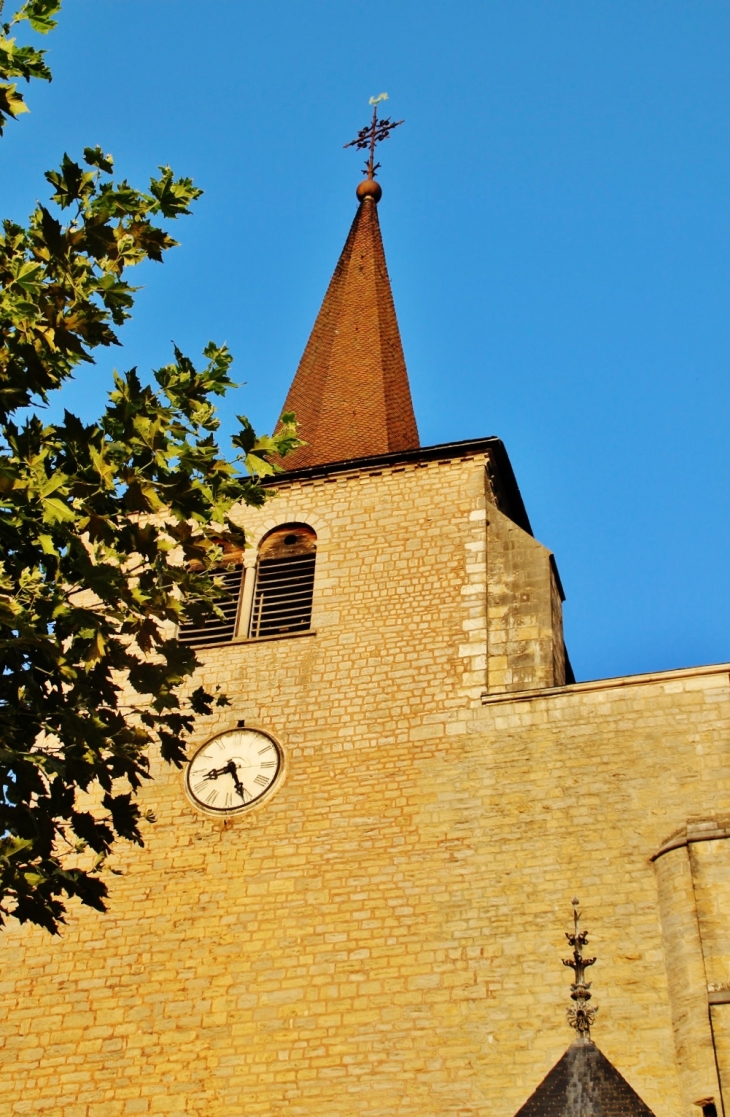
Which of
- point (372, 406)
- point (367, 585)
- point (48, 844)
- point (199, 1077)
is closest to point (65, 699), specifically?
point (48, 844)

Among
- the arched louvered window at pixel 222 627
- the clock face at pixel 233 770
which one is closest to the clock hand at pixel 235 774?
the clock face at pixel 233 770

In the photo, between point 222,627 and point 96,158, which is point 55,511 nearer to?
point 96,158

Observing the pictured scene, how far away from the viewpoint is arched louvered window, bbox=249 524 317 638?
1357 centimetres

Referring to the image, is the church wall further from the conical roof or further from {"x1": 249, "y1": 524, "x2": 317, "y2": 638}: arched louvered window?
the conical roof

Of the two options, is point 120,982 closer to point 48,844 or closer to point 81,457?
point 48,844

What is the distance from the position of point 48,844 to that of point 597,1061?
354cm

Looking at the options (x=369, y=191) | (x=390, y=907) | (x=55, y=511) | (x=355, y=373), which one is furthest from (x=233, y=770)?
(x=369, y=191)

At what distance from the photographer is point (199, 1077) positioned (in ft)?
35.1

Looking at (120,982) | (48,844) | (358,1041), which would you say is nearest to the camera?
(48,844)

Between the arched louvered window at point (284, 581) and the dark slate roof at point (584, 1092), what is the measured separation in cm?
538

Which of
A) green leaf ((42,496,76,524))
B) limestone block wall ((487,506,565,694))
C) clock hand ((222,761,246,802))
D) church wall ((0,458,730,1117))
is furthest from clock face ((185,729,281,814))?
green leaf ((42,496,76,524))

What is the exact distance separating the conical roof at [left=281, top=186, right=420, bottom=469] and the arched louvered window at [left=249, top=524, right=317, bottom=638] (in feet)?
4.47

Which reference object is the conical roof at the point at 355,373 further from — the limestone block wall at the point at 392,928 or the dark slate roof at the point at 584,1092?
the dark slate roof at the point at 584,1092

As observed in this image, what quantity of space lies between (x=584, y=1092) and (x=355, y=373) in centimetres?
1009
